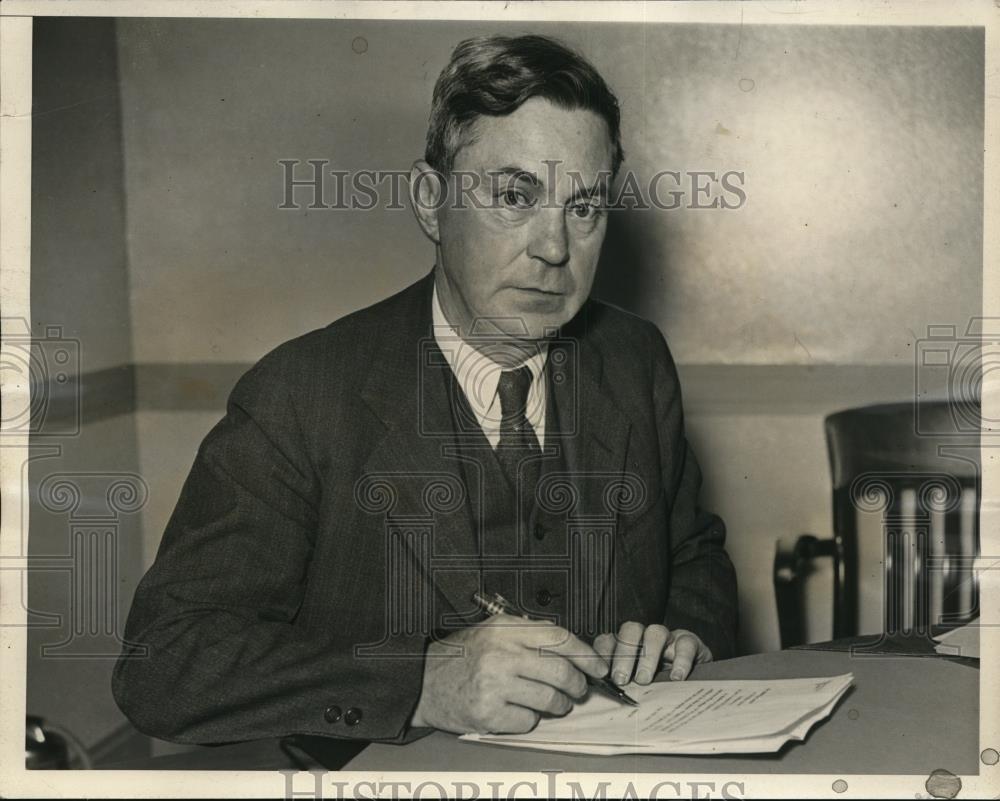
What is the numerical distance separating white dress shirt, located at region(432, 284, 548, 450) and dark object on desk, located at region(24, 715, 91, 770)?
744 millimetres

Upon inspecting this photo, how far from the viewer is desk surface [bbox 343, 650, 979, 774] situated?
1224 mm

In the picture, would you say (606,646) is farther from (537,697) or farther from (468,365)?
(468,365)

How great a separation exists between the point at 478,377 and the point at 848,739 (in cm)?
68

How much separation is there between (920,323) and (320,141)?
954 millimetres

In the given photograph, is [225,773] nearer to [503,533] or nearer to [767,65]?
[503,533]

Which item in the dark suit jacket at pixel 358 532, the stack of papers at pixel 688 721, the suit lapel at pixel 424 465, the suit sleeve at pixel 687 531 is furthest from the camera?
the suit sleeve at pixel 687 531

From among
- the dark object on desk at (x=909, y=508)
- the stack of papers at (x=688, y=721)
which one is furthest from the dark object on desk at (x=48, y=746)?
the dark object on desk at (x=909, y=508)

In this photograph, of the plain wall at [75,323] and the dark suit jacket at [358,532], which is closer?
the dark suit jacket at [358,532]

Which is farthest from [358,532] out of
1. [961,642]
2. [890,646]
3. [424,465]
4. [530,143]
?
[961,642]

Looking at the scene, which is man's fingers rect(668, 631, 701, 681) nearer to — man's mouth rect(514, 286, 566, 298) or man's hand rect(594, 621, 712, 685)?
man's hand rect(594, 621, 712, 685)

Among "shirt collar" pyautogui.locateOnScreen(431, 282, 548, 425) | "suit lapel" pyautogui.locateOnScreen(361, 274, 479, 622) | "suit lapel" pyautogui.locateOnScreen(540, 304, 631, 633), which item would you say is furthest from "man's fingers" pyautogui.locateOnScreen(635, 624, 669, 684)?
"shirt collar" pyautogui.locateOnScreen(431, 282, 548, 425)

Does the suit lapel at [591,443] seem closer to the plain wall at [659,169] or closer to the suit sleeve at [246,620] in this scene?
the plain wall at [659,169]

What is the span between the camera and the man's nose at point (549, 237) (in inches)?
56.7

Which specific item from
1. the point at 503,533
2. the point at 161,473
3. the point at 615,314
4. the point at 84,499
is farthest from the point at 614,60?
the point at 84,499
